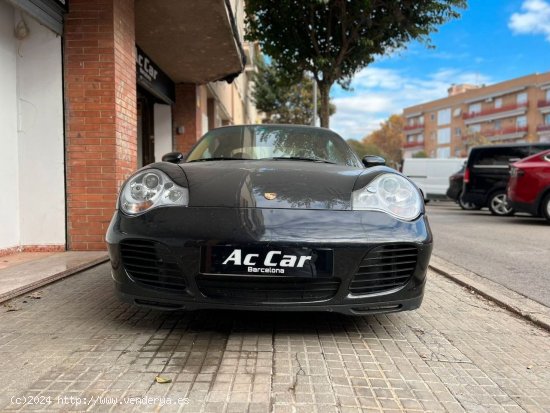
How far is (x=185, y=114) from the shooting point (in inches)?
434

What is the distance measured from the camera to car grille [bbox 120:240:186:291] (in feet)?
8.04

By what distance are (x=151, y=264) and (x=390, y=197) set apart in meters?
1.37

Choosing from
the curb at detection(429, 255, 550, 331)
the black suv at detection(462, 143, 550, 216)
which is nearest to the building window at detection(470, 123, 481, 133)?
the black suv at detection(462, 143, 550, 216)

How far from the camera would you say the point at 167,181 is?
271cm

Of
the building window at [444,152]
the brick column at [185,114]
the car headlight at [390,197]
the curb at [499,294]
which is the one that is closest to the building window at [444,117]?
the building window at [444,152]

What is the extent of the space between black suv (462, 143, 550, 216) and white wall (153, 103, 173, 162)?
7.84 metres

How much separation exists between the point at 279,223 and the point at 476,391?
1.18 metres

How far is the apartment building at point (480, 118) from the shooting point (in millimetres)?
53125

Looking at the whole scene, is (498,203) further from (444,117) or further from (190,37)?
(444,117)

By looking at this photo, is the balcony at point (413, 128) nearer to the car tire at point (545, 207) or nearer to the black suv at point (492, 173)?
the black suv at point (492, 173)

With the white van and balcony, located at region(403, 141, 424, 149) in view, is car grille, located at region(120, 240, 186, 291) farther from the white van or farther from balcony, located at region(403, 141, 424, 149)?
balcony, located at region(403, 141, 424, 149)

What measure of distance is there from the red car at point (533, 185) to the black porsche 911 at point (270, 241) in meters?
7.66

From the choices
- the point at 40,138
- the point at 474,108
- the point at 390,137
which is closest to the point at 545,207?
the point at 40,138

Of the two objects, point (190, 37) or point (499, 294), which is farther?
point (190, 37)
